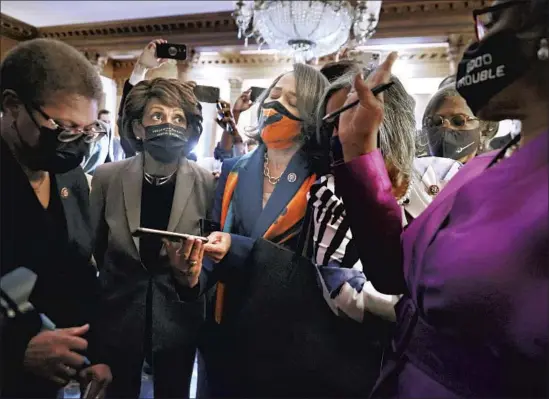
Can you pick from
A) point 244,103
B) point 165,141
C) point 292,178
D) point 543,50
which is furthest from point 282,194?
point 543,50

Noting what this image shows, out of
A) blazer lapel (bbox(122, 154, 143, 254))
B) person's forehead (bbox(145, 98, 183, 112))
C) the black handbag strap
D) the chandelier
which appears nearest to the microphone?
blazer lapel (bbox(122, 154, 143, 254))

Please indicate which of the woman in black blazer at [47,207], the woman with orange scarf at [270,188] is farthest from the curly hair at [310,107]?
the woman in black blazer at [47,207]

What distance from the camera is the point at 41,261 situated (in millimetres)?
919

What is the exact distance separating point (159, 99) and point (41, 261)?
438 mm

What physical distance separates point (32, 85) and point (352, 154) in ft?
2.02

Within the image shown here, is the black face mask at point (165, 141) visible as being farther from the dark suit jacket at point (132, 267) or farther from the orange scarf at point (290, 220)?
the orange scarf at point (290, 220)

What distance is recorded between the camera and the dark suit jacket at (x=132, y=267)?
1.04 metres

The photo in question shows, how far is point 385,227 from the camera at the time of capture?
28.0 inches

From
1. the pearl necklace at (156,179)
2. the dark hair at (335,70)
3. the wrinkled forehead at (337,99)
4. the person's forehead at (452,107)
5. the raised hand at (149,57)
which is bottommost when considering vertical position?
the pearl necklace at (156,179)

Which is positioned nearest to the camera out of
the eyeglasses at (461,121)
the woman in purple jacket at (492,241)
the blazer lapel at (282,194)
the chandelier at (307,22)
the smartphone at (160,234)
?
the woman in purple jacket at (492,241)

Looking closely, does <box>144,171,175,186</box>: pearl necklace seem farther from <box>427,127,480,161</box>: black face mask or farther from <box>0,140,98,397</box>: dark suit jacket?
<box>427,127,480,161</box>: black face mask

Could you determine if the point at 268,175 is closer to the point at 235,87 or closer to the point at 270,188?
the point at 270,188

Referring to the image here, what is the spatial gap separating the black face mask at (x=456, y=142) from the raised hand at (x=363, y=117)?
0.30 meters

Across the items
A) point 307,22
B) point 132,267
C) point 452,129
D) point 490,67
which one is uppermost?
point 307,22
